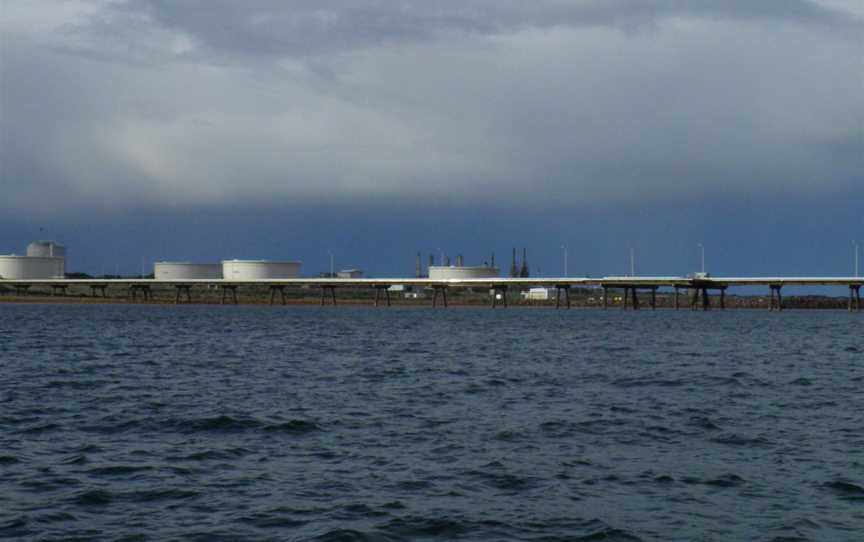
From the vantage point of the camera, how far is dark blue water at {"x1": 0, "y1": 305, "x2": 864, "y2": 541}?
15.6 metres

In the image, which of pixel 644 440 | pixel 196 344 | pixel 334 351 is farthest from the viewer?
pixel 196 344

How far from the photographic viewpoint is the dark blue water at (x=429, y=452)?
15.6 meters

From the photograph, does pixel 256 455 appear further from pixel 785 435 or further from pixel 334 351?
pixel 334 351

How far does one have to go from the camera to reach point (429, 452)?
21.1m

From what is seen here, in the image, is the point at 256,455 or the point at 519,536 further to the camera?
the point at 256,455

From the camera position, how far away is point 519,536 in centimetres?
1481

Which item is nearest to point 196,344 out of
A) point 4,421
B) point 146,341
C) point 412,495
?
point 146,341

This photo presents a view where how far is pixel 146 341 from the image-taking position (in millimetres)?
61781

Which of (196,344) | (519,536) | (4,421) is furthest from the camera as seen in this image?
(196,344)

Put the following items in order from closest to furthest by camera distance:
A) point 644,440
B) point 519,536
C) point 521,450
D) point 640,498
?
point 519,536, point 640,498, point 521,450, point 644,440

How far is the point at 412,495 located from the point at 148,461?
6.00 m

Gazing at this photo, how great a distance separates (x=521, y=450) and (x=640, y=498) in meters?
4.63

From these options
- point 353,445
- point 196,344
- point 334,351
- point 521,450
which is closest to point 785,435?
point 521,450

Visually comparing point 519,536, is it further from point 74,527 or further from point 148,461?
point 148,461
